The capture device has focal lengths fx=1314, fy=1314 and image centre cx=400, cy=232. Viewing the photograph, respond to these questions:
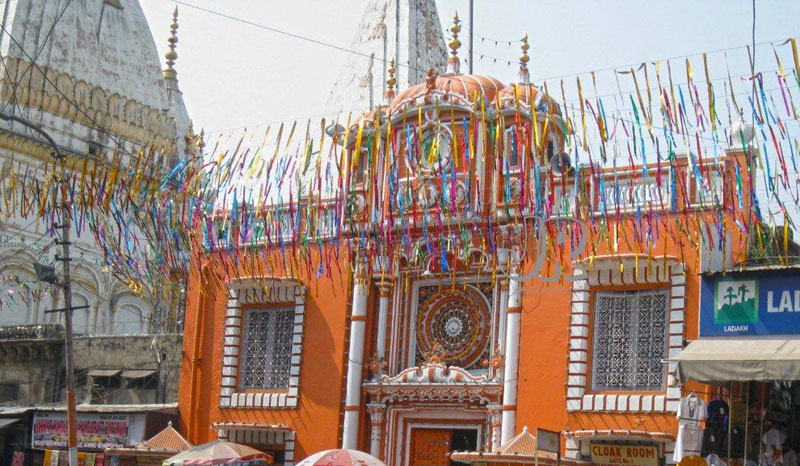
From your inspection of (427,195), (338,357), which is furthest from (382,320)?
(427,195)

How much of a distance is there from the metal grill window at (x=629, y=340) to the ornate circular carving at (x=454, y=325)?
101 inches

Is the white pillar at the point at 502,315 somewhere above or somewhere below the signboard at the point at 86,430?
above

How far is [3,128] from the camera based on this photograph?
3762cm

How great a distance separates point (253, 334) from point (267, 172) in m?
4.28

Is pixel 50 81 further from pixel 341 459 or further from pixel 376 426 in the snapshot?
pixel 341 459

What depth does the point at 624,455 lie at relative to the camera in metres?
20.7

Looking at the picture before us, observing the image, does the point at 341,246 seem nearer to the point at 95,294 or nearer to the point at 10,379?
the point at 10,379

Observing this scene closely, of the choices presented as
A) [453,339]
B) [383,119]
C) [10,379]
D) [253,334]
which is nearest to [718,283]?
[453,339]

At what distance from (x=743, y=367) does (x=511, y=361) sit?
5.10 meters

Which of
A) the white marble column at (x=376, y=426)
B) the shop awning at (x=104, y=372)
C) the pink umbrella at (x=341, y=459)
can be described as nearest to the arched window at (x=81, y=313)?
the shop awning at (x=104, y=372)

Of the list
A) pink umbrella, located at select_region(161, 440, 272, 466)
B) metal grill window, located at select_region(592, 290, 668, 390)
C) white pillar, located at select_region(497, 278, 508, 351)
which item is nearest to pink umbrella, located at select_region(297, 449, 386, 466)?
pink umbrella, located at select_region(161, 440, 272, 466)

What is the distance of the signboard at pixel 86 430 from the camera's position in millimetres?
26359

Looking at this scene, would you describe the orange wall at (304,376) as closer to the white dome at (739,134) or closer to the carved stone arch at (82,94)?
the white dome at (739,134)

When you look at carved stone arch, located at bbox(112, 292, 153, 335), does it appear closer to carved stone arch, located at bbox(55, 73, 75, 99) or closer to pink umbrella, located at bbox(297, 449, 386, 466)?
carved stone arch, located at bbox(55, 73, 75, 99)
